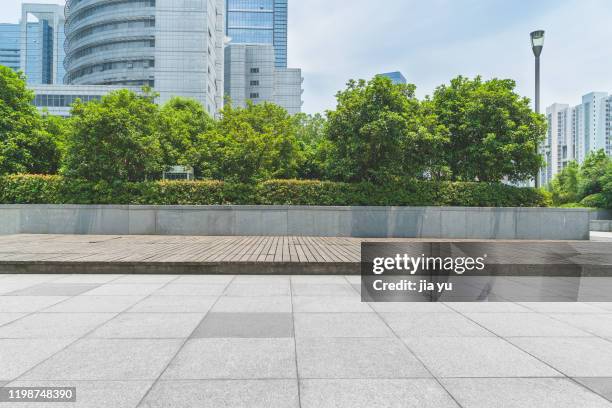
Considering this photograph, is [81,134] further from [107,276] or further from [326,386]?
[326,386]

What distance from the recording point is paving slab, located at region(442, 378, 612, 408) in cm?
305

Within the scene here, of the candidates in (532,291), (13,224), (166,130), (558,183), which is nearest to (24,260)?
(13,224)

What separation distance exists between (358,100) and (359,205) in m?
4.96

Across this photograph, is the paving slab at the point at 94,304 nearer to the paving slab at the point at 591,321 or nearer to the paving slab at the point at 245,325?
the paving slab at the point at 245,325

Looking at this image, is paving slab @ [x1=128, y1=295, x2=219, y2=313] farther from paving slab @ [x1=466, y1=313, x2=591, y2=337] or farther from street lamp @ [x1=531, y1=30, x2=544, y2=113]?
street lamp @ [x1=531, y1=30, x2=544, y2=113]

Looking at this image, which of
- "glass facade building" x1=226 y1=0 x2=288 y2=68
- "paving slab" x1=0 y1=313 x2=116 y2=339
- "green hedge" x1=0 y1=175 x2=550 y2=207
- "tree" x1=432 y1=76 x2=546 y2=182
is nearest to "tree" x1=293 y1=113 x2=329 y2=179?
"green hedge" x1=0 y1=175 x2=550 y2=207

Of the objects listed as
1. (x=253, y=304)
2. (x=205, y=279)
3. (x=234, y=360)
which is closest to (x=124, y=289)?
(x=205, y=279)

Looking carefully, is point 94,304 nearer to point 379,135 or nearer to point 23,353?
point 23,353

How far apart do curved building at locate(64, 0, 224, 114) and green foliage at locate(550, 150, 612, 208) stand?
216 feet

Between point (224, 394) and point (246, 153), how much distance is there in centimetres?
Result: 1515

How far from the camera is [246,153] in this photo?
57.8ft

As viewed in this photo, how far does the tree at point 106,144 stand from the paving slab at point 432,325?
15.3 meters

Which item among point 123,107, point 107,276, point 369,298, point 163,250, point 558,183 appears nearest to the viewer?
point 369,298

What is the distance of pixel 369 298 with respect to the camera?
6.79m
